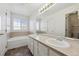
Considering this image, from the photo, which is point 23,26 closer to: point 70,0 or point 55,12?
point 55,12

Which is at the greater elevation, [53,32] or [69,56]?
[53,32]

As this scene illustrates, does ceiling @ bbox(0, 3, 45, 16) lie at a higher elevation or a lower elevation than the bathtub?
higher

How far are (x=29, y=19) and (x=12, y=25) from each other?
119 centimetres

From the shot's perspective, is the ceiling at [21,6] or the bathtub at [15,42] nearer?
the ceiling at [21,6]

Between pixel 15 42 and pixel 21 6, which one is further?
pixel 15 42

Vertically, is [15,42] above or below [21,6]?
below

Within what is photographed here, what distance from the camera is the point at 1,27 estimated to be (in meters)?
3.23

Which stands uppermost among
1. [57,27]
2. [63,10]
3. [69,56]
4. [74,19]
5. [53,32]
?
[63,10]

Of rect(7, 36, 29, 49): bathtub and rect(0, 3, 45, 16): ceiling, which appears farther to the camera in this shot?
rect(7, 36, 29, 49): bathtub

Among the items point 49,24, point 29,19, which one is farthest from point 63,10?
point 29,19

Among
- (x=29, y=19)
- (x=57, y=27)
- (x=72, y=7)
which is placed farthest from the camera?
(x=29, y=19)

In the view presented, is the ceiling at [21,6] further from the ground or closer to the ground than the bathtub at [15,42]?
further from the ground

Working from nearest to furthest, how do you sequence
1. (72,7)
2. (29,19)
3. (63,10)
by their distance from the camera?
(72,7) < (63,10) < (29,19)

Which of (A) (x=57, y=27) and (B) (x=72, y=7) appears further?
(A) (x=57, y=27)
